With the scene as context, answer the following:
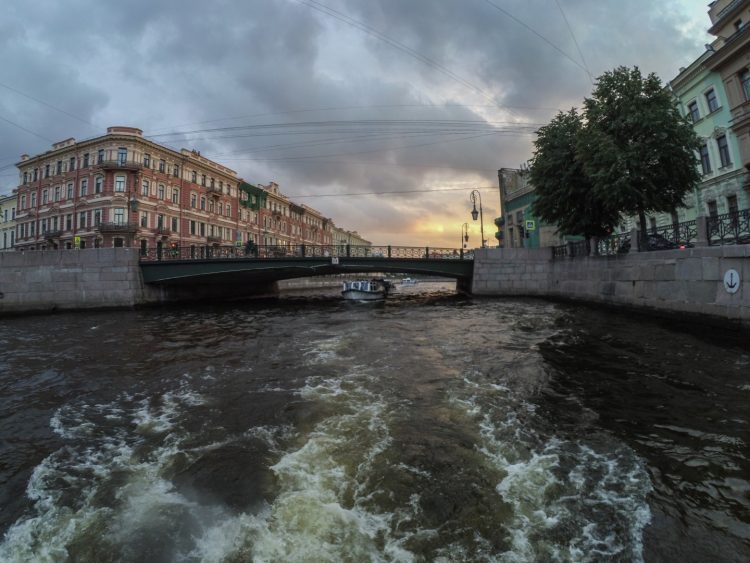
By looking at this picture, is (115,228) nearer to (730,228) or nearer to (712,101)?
(730,228)

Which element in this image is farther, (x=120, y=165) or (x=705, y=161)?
(x=120, y=165)

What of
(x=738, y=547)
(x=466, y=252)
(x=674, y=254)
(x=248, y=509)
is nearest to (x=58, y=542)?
(x=248, y=509)

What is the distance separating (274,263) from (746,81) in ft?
99.2

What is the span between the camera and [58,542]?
303cm

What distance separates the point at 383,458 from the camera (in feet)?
13.8

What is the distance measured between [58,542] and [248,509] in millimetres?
1454

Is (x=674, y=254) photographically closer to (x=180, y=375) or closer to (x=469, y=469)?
(x=469, y=469)

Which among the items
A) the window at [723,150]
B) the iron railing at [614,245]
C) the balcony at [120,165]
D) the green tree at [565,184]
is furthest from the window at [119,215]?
the window at [723,150]

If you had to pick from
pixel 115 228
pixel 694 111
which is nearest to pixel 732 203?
pixel 694 111

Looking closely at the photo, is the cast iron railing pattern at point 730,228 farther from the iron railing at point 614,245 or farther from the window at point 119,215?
the window at point 119,215

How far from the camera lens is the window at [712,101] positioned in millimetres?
23723

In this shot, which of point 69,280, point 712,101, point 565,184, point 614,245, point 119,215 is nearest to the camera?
point 614,245

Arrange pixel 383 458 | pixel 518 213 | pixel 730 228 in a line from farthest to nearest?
1. pixel 518 213
2. pixel 730 228
3. pixel 383 458

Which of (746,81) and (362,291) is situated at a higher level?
(746,81)
